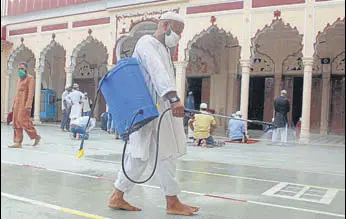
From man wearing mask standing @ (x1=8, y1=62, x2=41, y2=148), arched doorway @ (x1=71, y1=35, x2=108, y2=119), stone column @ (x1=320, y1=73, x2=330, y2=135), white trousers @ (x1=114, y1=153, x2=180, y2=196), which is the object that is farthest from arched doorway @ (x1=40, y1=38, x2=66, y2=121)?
white trousers @ (x1=114, y1=153, x2=180, y2=196)

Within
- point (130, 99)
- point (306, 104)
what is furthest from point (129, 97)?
point (306, 104)

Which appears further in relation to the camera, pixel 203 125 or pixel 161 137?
pixel 203 125

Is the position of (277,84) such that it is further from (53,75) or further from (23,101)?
(53,75)

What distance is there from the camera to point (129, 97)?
12.3ft

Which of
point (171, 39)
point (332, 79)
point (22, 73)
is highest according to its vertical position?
point (332, 79)

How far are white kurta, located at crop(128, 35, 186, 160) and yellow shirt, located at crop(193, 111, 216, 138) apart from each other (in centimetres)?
704

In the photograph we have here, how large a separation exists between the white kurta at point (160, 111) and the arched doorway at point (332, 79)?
1402 centimetres

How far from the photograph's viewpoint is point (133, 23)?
16984 millimetres

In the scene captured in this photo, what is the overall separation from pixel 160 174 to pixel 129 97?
73 cm

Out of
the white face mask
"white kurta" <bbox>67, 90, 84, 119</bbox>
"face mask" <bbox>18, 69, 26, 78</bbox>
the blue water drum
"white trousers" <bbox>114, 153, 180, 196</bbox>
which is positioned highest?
the white face mask

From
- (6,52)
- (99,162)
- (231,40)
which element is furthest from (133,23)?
(99,162)

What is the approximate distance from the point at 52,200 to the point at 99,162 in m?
3.12

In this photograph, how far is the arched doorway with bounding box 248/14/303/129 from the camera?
1756 cm

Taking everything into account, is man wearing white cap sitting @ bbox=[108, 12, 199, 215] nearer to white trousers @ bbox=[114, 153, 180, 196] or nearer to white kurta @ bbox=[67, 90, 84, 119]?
white trousers @ bbox=[114, 153, 180, 196]
